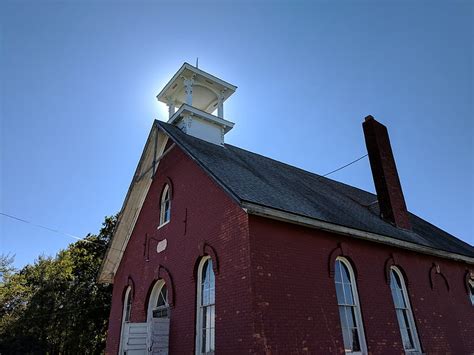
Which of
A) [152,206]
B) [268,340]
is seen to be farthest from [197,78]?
[268,340]

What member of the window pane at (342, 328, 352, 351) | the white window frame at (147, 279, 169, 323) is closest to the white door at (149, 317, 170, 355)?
the white window frame at (147, 279, 169, 323)

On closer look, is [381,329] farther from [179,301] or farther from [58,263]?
[58,263]

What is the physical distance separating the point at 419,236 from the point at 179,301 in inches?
391

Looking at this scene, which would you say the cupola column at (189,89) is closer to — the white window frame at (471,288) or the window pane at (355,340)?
the window pane at (355,340)

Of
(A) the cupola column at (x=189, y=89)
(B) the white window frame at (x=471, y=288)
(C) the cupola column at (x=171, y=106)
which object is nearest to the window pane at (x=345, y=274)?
(B) the white window frame at (x=471, y=288)

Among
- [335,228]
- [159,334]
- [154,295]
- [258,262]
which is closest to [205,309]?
[159,334]

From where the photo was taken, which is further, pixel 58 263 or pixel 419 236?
pixel 58 263

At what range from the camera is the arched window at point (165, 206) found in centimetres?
1296

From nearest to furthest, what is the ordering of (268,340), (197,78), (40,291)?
(268,340), (197,78), (40,291)

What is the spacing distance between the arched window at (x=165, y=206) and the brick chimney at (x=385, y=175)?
8.64 meters

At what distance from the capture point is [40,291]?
26703 millimetres

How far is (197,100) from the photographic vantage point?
55.0 ft

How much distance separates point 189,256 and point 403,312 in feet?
23.8

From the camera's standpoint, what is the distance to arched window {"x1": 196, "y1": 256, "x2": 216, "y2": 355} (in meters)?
9.31
